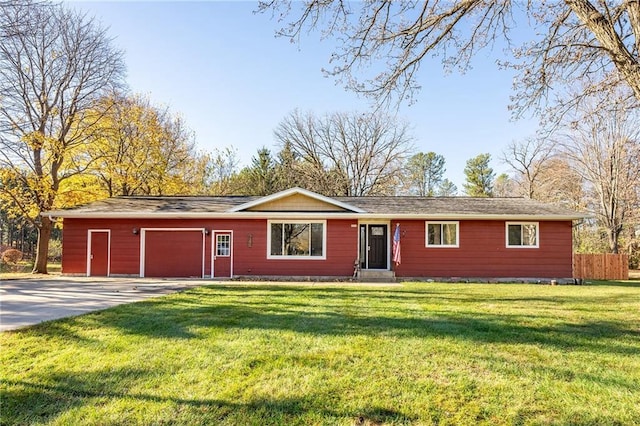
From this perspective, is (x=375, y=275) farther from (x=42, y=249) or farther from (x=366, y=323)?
(x=42, y=249)

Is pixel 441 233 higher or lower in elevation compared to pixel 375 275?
higher

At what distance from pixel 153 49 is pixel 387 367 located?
11.0 meters

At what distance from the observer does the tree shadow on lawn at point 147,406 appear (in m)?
2.84

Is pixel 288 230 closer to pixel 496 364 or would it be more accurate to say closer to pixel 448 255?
pixel 448 255

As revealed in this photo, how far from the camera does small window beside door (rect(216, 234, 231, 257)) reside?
14305 mm

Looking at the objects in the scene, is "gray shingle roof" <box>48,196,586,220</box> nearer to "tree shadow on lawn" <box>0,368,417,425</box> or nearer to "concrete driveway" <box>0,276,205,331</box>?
"concrete driveway" <box>0,276,205,331</box>

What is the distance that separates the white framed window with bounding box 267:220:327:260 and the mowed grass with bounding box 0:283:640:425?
7.40m

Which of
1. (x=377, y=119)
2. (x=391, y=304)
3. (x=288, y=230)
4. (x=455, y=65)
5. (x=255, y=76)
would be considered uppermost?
(x=377, y=119)

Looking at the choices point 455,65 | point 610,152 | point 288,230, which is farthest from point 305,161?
point 455,65

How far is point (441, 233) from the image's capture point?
1427 cm

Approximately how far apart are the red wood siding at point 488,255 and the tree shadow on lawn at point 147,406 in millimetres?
11609

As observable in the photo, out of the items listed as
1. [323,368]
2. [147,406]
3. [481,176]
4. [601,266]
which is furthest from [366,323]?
[481,176]

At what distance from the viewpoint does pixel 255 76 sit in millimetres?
11750

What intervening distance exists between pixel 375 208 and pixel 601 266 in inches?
475
